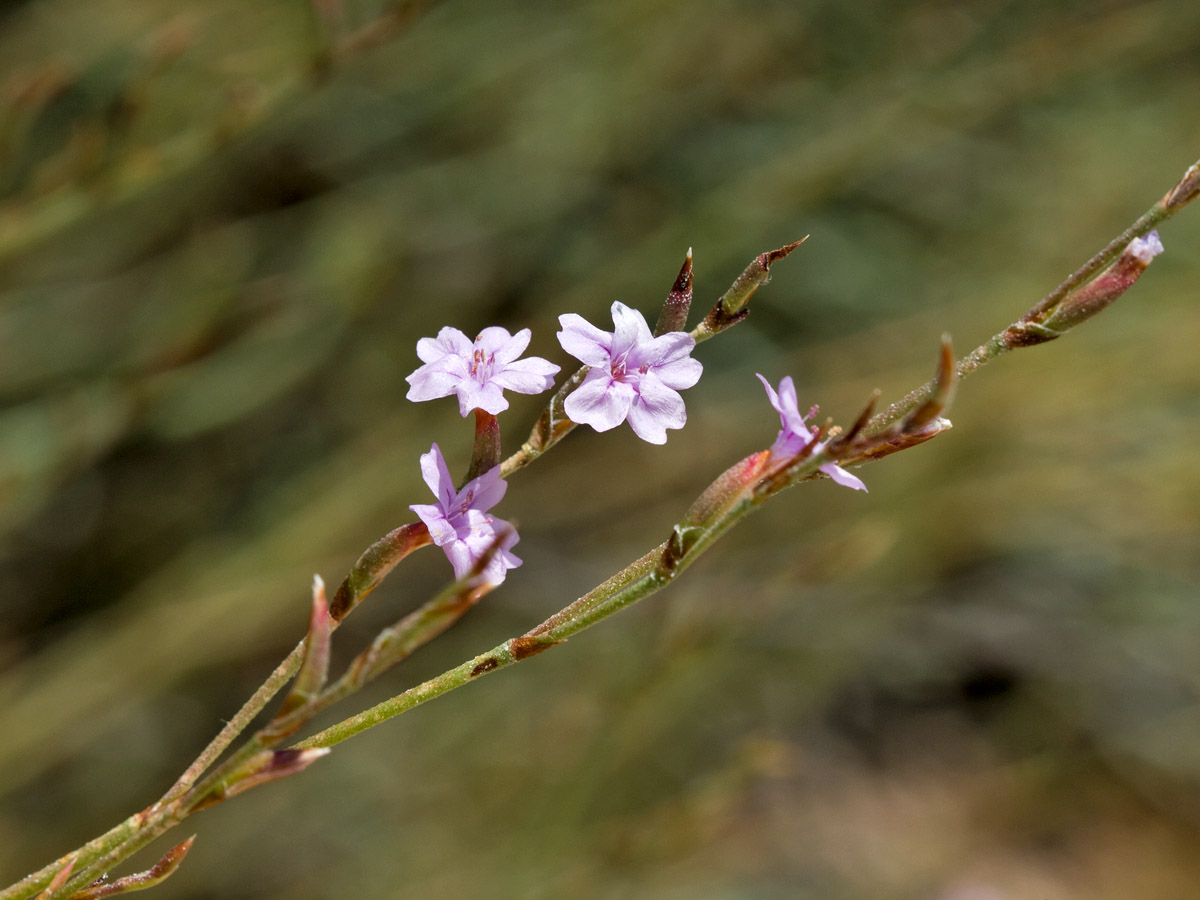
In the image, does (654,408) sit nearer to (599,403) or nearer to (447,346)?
(599,403)

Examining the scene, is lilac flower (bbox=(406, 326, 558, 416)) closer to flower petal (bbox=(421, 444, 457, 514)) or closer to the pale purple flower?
flower petal (bbox=(421, 444, 457, 514))

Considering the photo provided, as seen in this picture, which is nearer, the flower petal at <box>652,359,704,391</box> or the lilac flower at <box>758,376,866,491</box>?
the lilac flower at <box>758,376,866,491</box>

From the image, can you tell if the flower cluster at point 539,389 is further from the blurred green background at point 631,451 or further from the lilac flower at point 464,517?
the blurred green background at point 631,451

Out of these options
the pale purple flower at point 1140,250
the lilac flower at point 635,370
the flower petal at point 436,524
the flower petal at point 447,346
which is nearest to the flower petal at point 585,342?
the lilac flower at point 635,370

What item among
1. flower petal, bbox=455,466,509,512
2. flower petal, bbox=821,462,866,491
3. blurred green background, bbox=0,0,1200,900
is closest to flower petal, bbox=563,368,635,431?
flower petal, bbox=455,466,509,512

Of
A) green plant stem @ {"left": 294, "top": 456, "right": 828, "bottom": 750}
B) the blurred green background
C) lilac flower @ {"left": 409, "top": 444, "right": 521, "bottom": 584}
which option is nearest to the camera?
green plant stem @ {"left": 294, "top": 456, "right": 828, "bottom": 750}

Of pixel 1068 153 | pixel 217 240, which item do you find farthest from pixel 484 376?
pixel 1068 153
